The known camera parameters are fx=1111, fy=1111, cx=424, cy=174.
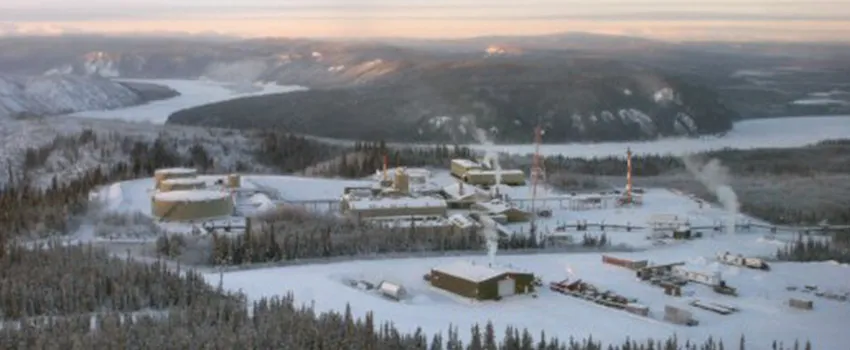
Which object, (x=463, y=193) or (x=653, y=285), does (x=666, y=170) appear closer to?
(x=463, y=193)

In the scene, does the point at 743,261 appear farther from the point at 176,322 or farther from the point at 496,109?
the point at 496,109

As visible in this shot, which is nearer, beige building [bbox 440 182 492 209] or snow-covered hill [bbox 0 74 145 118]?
beige building [bbox 440 182 492 209]

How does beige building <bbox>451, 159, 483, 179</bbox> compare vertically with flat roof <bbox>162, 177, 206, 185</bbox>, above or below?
below

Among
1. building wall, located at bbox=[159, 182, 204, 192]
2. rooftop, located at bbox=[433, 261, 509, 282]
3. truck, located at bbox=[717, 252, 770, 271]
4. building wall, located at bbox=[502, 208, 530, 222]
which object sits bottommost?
building wall, located at bbox=[502, 208, 530, 222]

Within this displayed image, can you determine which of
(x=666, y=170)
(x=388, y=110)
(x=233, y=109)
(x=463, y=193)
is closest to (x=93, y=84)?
(x=233, y=109)

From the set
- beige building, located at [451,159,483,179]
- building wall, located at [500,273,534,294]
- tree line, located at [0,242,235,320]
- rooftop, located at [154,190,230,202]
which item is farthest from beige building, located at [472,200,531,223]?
tree line, located at [0,242,235,320]

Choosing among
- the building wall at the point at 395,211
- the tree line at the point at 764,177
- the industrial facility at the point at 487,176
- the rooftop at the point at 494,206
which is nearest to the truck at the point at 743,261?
the rooftop at the point at 494,206

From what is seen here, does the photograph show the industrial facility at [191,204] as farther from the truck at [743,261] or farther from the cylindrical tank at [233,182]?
the truck at [743,261]

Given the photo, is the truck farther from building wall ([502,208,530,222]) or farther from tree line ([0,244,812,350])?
building wall ([502,208,530,222])
